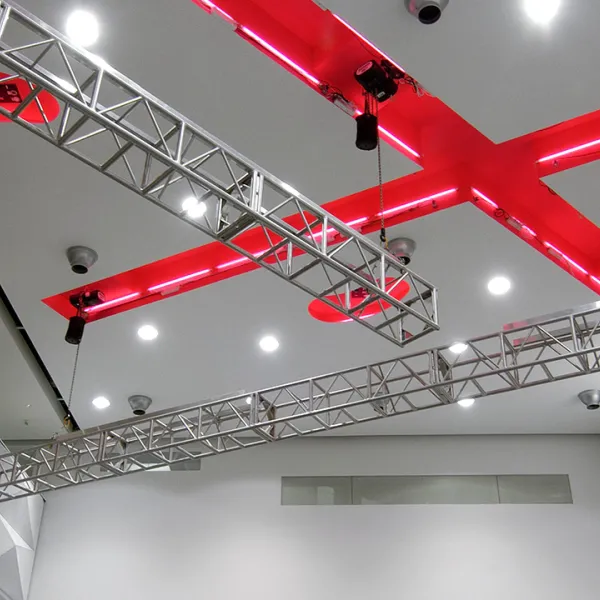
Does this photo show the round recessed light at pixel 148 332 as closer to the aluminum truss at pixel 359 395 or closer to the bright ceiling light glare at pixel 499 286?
the aluminum truss at pixel 359 395

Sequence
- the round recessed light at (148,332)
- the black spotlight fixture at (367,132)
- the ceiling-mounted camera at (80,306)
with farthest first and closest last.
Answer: the round recessed light at (148,332)
the ceiling-mounted camera at (80,306)
the black spotlight fixture at (367,132)

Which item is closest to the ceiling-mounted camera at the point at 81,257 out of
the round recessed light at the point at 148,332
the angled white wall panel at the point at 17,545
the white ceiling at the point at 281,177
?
the white ceiling at the point at 281,177

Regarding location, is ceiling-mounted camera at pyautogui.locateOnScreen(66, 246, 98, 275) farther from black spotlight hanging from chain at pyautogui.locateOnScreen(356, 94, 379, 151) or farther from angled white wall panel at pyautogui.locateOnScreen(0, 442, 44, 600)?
angled white wall panel at pyautogui.locateOnScreen(0, 442, 44, 600)

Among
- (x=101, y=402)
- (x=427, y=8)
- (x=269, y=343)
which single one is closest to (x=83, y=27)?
(x=427, y=8)

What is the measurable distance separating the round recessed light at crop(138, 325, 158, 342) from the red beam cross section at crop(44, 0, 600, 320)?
663 mm

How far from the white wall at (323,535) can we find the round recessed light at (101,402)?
6.08ft

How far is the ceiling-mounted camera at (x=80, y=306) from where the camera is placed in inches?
294

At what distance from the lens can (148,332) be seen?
8555 mm

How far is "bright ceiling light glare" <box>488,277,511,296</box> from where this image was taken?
24.9 ft

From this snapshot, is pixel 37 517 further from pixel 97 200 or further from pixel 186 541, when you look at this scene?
pixel 97 200

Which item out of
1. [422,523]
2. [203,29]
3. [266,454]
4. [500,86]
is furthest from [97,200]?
[422,523]

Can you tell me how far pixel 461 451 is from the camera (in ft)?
37.4

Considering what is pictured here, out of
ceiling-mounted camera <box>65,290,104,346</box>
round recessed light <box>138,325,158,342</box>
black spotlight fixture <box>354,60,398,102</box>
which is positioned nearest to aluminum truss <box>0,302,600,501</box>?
round recessed light <box>138,325,158,342</box>

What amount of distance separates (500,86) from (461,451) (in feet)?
23.4
